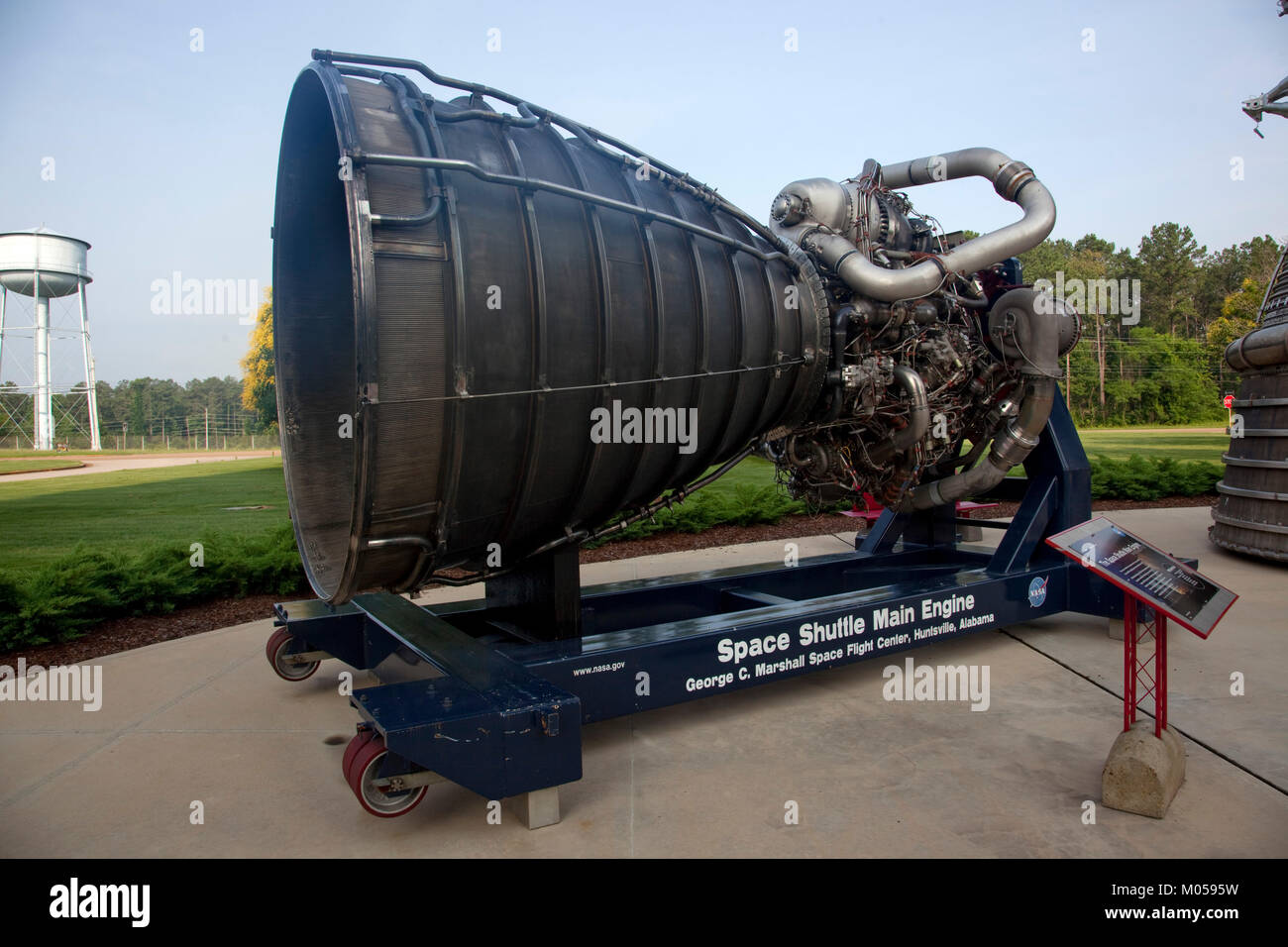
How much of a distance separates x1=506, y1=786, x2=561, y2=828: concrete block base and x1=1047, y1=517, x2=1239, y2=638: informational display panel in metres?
2.23

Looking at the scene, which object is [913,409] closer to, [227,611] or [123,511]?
[227,611]

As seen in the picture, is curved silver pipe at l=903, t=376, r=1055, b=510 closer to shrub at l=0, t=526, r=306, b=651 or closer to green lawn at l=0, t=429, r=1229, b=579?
green lawn at l=0, t=429, r=1229, b=579

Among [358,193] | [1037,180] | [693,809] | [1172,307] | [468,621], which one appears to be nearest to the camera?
[358,193]

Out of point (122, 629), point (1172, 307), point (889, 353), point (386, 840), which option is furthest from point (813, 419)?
point (1172, 307)

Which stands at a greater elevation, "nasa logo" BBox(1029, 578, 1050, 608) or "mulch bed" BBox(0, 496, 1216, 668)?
"nasa logo" BBox(1029, 578, 1050, 608)

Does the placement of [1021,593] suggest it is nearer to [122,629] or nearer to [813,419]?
[813,419]

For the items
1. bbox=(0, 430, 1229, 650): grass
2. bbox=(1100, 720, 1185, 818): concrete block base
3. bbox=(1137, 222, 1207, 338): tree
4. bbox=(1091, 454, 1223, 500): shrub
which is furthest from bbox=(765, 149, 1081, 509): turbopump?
bbox=(1137, 222, 1207, 338): tree

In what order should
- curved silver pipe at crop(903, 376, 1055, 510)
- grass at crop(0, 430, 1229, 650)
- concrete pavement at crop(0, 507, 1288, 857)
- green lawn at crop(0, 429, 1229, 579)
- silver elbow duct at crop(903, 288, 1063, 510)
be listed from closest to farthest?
concrete pavement at crop(0, 507, 1288, 857)
silver elbow duct at crop(903, 288, 1063, 510)
curved silver pipe at crop(903, 376, 1055, 510)
grass at crop(0, 430, 1229, 650)
green lawn at crop(0, 429, 1229, 579)

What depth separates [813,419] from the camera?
475 cm

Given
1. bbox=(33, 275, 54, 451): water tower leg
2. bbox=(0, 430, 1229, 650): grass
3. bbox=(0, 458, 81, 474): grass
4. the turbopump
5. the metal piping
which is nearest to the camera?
the turbopump

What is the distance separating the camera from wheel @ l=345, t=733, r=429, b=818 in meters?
3.00

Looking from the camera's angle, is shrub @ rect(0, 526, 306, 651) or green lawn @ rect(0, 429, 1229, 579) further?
green lawn @ rect(0, 429, 1229, 579)

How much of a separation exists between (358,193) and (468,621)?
→ 8.50 ft

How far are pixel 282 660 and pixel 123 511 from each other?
9211 mm
